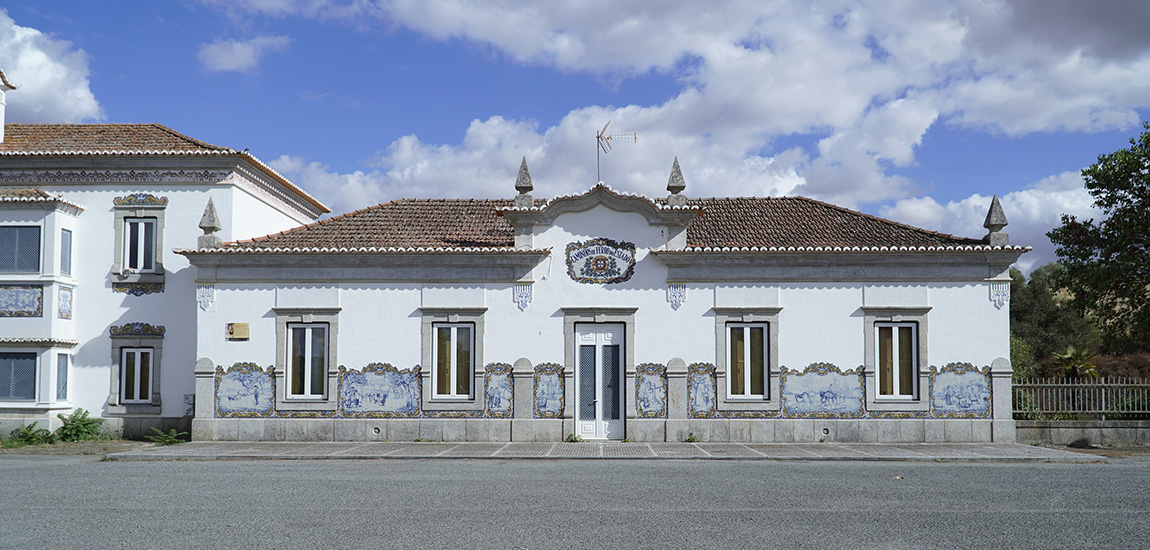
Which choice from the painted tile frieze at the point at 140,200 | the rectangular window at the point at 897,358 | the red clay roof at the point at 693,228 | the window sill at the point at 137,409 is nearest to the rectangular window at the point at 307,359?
the red clay roof at the point at 693,228

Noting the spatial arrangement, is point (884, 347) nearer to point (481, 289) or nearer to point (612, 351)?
point (612, 351)

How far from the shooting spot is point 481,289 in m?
18.2

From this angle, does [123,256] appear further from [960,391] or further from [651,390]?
[960,391]

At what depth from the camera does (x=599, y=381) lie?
18.2 meters

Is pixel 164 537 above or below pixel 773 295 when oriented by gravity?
below

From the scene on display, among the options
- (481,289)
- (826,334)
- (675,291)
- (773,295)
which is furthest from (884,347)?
(481,289)

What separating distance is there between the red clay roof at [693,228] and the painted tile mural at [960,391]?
2.56m

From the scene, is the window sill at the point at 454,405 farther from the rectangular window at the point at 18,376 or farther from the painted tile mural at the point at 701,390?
the rectangular window at the point at 18,376

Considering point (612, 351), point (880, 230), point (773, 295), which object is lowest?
point (612, 351)

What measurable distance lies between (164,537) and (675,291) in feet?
38.4

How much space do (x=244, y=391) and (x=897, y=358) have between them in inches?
514

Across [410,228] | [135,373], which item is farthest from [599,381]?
[135,373]

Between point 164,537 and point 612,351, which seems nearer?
point 164,537

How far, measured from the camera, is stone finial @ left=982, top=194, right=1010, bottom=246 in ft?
59.1
